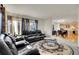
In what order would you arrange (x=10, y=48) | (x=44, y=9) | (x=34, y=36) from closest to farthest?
(x=10, y=48) < (x=44, y=9) < (x=34, y=36)

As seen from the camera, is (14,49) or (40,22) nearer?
(14,49)

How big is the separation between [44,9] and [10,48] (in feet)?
3.10

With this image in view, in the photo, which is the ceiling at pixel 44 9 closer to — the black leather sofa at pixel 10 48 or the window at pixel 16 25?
the window at pixel 16 25

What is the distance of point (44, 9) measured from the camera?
220 cm

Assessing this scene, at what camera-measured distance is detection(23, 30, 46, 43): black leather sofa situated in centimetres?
230

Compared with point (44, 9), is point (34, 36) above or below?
below

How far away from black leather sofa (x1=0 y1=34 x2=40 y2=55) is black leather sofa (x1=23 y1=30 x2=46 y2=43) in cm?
18

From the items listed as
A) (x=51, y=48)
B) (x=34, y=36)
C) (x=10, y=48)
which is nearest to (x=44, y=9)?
(x=34, y=36)

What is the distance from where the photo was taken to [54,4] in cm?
216

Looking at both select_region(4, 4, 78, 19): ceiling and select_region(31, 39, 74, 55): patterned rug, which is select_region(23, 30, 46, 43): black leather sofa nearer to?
select_region(31, 39, 74, 55): patterned rug

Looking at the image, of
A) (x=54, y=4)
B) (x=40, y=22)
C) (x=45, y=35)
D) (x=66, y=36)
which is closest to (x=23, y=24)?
(x=40, y=22)

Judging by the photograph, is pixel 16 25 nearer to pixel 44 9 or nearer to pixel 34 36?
pixel 34 36
